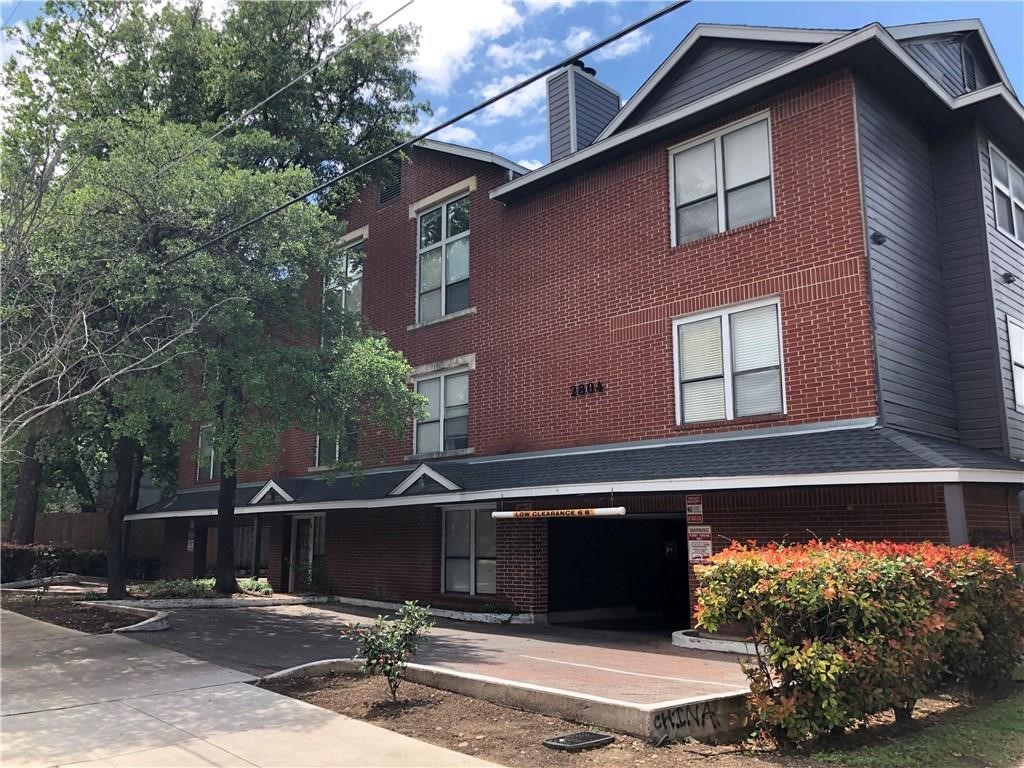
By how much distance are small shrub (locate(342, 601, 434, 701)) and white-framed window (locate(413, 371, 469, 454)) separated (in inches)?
363

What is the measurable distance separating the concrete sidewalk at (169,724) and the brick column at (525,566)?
670 centimetres

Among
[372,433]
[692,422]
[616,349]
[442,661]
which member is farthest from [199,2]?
[442,661]

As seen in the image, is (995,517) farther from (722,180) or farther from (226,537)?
(226,537)

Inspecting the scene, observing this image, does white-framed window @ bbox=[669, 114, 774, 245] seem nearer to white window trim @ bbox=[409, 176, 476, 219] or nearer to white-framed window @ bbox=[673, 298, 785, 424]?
white-framed window @ bbox=[673, 298, 785, 424]

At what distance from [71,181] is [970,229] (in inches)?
563

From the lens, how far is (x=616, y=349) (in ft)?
48.8

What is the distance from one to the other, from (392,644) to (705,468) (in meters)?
5.25

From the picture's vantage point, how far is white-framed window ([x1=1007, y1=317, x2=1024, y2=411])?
13380mm

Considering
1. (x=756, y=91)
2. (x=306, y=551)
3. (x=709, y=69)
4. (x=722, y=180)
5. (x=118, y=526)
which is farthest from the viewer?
(x=306, y=551)

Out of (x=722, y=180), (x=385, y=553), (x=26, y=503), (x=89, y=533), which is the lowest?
(x=385, y=553)

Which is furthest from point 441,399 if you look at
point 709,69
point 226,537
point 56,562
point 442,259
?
point 56,562

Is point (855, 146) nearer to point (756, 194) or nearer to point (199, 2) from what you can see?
point (756, 194)

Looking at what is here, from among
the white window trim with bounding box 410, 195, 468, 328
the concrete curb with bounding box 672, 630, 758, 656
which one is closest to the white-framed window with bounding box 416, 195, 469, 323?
the white window trim with bounding box 410, 195, 468, 328

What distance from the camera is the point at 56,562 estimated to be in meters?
25.7
